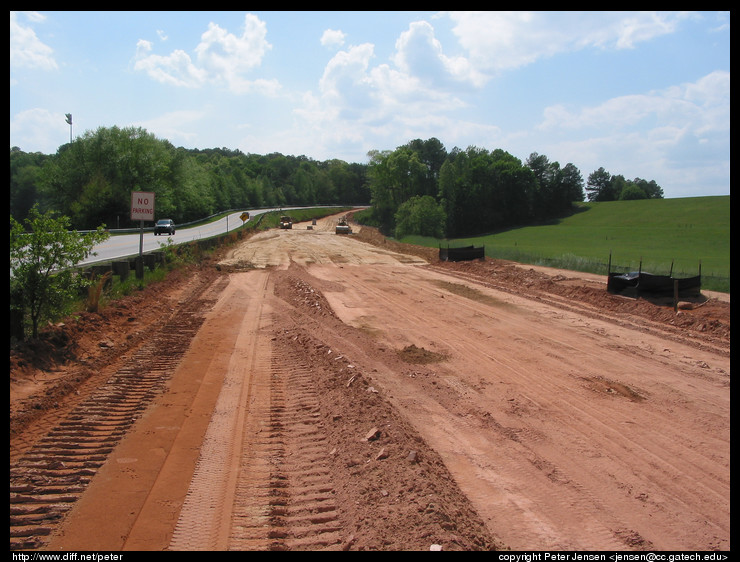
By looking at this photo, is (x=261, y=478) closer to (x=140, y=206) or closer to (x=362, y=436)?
(x=362, y=436)

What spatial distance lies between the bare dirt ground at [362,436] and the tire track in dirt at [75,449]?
3 centimetres

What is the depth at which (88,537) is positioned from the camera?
4.07 metres

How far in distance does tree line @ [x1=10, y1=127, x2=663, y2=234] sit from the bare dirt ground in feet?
51.4

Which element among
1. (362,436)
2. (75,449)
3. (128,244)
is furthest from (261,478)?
(128,244)

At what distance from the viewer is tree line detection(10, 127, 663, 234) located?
6225 centimetres

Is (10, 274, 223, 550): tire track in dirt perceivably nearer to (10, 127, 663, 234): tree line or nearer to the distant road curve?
the distant road curve

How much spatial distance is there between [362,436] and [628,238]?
231 ft

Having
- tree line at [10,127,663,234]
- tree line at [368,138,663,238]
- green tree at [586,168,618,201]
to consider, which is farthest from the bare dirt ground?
green tree at [586,168,618,201]

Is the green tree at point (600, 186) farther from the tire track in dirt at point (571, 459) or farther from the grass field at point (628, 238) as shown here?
the tire track in dirt at point (571, 459)

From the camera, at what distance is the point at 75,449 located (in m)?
5.62

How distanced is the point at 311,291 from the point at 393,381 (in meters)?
11.2

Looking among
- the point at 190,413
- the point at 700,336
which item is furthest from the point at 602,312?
the point at 190,413

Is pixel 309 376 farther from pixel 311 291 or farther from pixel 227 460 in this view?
pixel 311 291

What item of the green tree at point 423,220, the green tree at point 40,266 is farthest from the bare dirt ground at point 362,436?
the green tree at point 423,220
